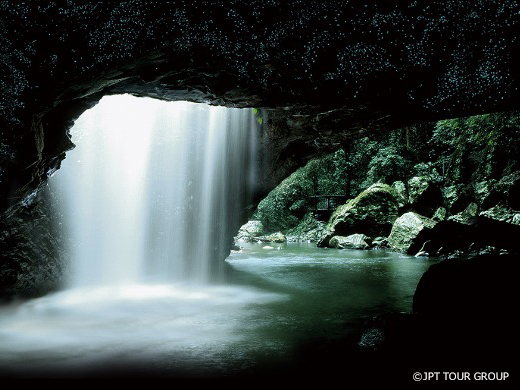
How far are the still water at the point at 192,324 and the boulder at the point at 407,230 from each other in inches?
235

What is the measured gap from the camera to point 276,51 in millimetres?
2949

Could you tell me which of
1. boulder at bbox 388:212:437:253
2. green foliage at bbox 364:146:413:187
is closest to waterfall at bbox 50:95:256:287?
boulder at bbox 388:212:437:253

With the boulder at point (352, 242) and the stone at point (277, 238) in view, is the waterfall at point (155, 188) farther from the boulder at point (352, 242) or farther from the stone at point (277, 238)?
the stone at point (277, 238)

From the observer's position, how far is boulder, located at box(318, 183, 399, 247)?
1711 centimetres

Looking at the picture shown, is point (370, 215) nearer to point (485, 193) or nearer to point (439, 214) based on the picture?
point (439, 214)

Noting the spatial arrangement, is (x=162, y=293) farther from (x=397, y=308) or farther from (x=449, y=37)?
(x=449, y=37)

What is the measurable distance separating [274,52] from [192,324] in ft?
12.5

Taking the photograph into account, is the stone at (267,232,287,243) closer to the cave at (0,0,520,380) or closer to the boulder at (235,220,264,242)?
the boulder at (235,220,264,242)

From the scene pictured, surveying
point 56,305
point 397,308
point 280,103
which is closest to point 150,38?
point 280,103

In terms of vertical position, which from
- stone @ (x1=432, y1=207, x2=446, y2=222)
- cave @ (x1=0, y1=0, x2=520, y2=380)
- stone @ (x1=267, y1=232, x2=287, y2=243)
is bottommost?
stone @ (x1=267, y1=232, x2=287, y2=243)

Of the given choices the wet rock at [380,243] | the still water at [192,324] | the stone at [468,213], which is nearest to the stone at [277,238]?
the wet rock at [380,243]

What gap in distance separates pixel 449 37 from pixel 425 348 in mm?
2734

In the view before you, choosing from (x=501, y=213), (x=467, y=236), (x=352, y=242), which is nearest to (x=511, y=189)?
(x=501, y=213)

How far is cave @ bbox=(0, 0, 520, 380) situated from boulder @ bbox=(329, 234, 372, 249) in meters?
13.5
